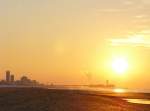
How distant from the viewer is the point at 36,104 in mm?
46906

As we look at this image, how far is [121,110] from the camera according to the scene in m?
49.7

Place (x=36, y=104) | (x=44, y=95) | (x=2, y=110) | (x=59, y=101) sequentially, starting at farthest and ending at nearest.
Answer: (x=44, y=95) < (x=59, y=101) < (x=36, y=104) < (x=2, y=110)

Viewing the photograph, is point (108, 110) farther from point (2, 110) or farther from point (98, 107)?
point (2, 110)

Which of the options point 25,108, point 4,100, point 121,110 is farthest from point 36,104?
point 121,110

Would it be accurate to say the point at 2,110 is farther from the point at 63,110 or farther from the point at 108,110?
the point at 108,110

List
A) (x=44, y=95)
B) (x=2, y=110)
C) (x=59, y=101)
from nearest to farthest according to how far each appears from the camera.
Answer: (x=2, y=110)
(x=59, y=101)
(x=44, y=95)

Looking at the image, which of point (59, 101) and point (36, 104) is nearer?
point (36, 104)

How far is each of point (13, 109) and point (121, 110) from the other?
12.8 meters

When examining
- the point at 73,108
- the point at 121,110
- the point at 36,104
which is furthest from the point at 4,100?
the point at 121,110

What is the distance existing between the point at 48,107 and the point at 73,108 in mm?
2892

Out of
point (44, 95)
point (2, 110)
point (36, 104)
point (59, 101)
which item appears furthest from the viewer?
point (44, 95)

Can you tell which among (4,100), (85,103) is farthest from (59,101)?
(4,100)

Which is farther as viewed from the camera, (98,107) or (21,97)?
(21,97)

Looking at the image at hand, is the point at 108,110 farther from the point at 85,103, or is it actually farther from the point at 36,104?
the point at 36,104
